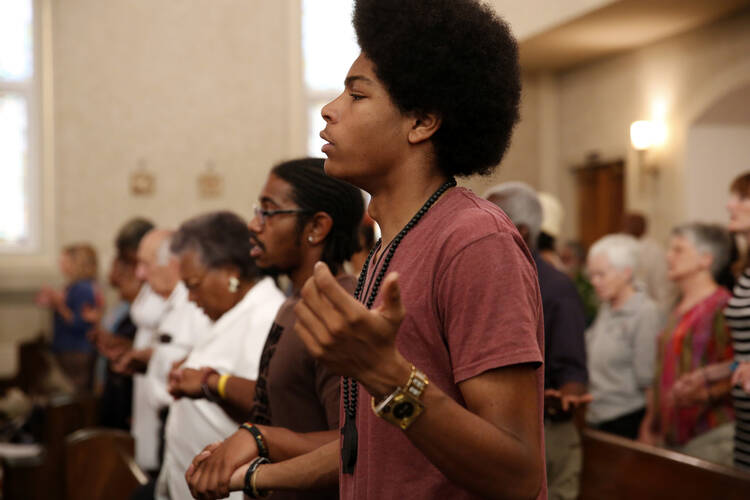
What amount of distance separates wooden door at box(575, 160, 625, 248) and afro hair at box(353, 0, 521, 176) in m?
9.32

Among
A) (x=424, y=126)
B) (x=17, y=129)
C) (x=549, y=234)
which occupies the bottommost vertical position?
(x=549, y=234)

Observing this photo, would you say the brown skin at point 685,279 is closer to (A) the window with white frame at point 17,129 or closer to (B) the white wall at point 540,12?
(B) the white wall at point 540,12

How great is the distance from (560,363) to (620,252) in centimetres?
153

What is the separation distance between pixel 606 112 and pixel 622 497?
771 centimetres

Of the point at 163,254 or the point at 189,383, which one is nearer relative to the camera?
the point at 189,383

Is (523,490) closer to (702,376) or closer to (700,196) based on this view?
(702,376)

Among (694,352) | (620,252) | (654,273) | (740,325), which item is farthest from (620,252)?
(654,273)

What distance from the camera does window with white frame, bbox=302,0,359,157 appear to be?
1196 centimetres

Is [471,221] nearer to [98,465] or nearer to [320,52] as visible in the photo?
[98,465]

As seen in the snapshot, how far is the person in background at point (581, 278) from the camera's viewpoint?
636 centimetres

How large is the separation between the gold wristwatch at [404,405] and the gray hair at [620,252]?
3.47m

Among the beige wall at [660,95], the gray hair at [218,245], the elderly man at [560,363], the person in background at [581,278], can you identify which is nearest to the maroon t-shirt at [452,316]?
the gray hair at [218,245]

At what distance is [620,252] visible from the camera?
14.6ft

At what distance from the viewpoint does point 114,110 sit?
11289 mm
